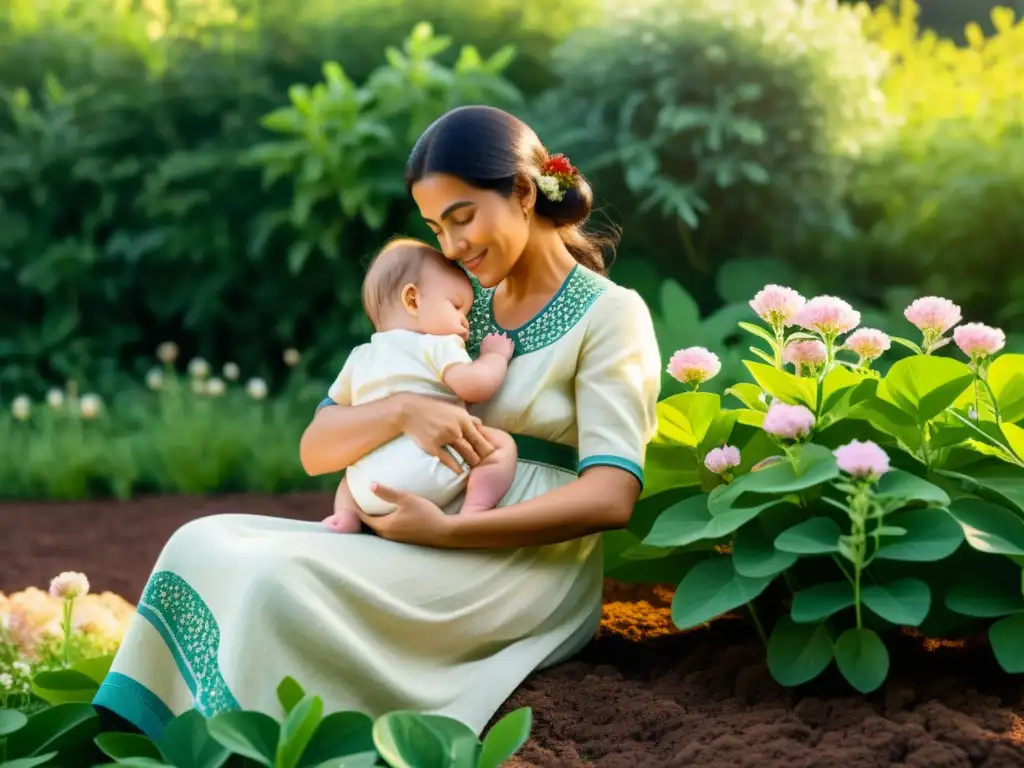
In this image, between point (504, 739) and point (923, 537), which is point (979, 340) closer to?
point (923, 537)

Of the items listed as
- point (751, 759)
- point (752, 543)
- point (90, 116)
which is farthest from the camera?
point (90, 116)

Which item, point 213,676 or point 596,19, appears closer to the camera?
point 213,676

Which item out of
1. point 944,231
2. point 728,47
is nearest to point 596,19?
point 728,47

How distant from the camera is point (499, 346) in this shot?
2648mm

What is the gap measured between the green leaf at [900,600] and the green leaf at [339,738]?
3.04 feet

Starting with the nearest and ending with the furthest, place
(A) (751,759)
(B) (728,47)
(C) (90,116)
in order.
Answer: (A) (751,759)
(B) (728,47)
(C) (90,116)

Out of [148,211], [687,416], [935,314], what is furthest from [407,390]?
[148,211]

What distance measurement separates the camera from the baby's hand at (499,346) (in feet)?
8.65

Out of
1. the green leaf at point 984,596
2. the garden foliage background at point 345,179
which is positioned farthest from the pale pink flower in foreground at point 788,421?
the garden foliage background at point 345,179

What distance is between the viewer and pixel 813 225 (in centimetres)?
602

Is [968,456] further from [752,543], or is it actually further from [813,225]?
[813,225]

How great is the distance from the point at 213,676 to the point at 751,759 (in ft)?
3.09

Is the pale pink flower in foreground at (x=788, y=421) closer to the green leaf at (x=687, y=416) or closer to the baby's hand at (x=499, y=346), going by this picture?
the green leaf at (x=687, y=416)

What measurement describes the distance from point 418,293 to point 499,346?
0.20 meters
